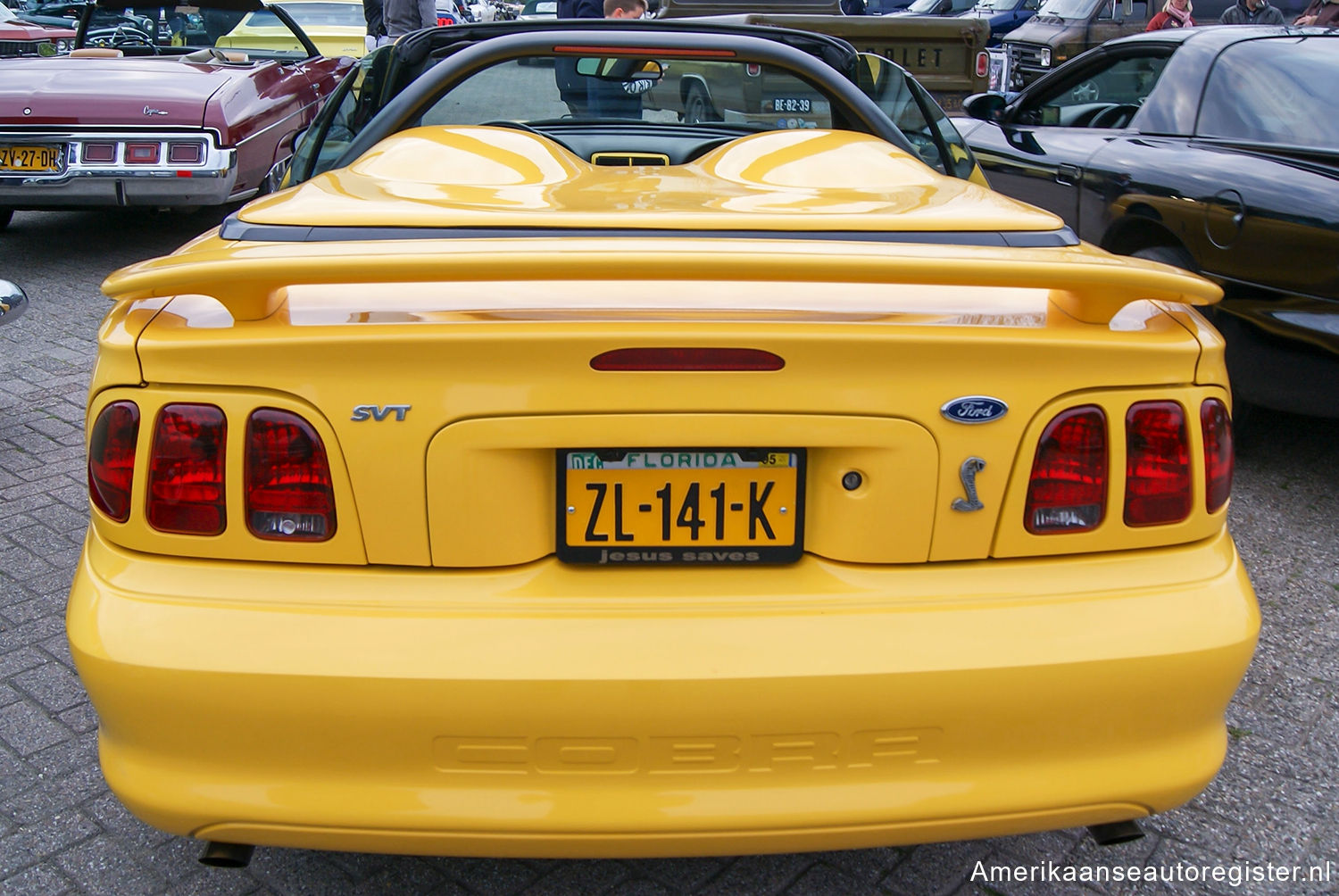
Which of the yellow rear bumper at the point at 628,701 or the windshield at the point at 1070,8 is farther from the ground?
the windshield at the point at 1070,8

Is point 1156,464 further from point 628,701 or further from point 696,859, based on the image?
point 696,859

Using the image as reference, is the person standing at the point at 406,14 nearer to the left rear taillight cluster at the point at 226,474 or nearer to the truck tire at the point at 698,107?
the truck tire at the point at 698,107

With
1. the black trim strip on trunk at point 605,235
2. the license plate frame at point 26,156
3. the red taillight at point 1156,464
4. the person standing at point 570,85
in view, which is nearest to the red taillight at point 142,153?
the license plate frame at point 26,156

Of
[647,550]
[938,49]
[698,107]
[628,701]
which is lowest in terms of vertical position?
[628,701]

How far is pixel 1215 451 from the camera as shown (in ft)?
5.92

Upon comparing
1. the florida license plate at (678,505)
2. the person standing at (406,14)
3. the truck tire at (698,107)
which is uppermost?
the person standing at (406,14)

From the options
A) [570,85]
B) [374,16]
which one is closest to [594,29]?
[570,85]

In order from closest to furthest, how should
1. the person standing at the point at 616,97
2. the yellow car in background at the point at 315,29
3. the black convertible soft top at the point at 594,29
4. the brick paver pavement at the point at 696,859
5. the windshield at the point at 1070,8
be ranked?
the brick paver pavement at the point at 696,859, the black convertible soft top at the point at 594,29, the person standing at the point at 616,97, the yellow car in background at the point at 315,29, the windshield at the point at 1070,8

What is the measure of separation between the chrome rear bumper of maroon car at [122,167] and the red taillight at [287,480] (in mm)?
5286

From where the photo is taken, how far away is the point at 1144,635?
5.43 ft

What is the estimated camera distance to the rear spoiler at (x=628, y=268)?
1.53 metres

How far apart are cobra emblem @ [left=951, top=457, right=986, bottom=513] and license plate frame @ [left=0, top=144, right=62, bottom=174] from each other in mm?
6229

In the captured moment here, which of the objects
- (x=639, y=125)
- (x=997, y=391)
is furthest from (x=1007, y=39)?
(x=997, y=391)

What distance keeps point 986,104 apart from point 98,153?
4752 mm
